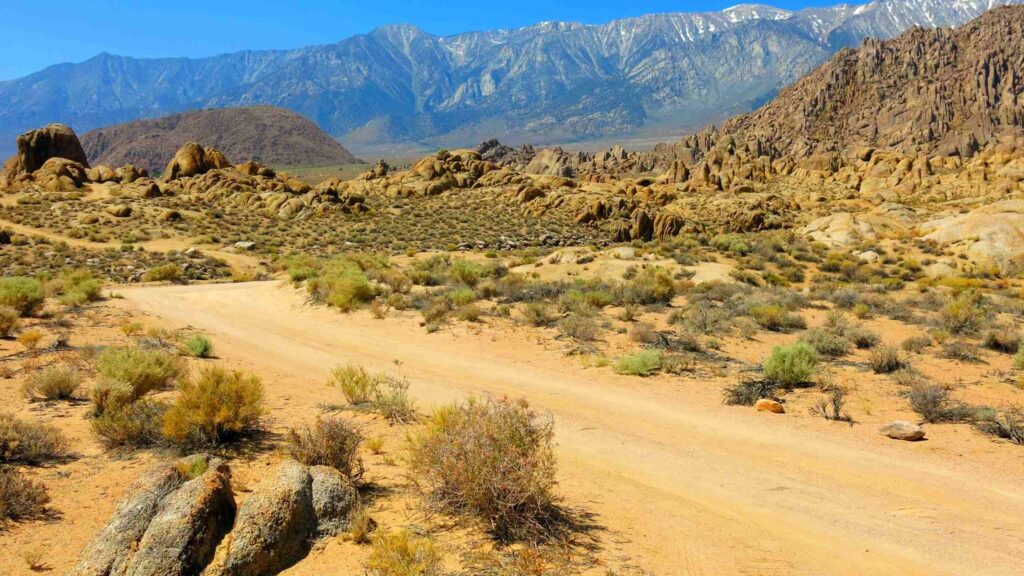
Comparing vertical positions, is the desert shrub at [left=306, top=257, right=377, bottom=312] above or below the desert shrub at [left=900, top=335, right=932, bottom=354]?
above

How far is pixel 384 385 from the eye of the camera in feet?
34.5

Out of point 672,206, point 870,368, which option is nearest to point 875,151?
point 672,206

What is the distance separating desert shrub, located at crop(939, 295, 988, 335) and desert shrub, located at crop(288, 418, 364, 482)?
15.2 metres

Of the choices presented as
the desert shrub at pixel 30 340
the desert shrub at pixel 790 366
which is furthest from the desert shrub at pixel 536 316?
the desert shrub at pixel 30 340

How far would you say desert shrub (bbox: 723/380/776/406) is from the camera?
9844 mm

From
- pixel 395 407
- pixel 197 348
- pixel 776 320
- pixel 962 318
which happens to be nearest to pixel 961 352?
pixel 962 318

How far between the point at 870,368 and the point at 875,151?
78.9m

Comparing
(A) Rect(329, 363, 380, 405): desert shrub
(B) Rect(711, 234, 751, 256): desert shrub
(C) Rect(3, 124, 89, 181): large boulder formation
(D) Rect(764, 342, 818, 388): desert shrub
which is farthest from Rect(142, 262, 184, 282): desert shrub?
(C) Rect(3, 124, 89, 181): large boulder formation

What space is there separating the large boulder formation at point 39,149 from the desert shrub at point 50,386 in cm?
6760

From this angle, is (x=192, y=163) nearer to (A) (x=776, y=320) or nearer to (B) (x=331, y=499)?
(A) (x=776, y=320)

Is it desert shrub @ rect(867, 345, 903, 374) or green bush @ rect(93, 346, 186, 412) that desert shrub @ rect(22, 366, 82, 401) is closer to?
green bush @ rect(93, 346, 186, 412)

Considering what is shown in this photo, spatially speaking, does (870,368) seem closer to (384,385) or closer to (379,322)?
(384,385)

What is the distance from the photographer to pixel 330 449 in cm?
614

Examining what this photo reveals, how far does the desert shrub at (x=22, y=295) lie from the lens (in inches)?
550
